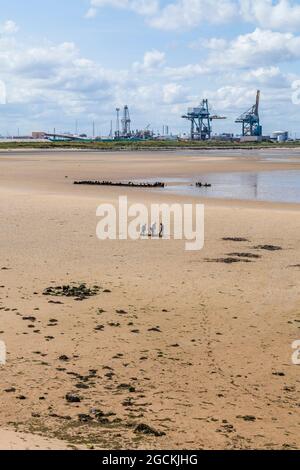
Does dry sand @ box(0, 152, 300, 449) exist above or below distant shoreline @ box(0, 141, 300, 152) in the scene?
below

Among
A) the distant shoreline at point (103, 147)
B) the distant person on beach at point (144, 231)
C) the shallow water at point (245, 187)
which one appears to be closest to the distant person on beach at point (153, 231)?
the distant person on beach at point (144, 231)

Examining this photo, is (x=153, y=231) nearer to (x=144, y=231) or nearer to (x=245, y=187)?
(x=144, y=231)

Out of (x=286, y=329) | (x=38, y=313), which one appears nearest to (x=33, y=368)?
(x=38, y=313)

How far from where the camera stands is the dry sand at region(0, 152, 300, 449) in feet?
19.6

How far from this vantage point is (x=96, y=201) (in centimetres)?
2416

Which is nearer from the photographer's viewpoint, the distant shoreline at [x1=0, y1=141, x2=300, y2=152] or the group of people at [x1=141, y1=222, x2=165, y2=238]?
the group of people at [x1=141, y1=222, x2=165, y2=238]

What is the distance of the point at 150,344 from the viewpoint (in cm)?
824

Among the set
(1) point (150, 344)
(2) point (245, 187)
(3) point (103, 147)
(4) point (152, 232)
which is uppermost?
(3) point (103, 147)

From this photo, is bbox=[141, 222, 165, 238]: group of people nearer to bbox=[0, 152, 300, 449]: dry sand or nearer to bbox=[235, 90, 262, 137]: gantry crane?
bbox=[0, 152, 300, 449]: dry sand

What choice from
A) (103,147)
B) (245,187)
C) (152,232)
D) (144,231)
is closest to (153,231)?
(152,232)

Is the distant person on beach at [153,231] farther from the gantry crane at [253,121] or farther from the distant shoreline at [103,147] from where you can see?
the gantry crane at [253,121]

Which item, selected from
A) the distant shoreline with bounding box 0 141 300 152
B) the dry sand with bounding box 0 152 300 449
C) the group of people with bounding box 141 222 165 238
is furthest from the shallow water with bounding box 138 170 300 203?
the distant shoreline with bounding box 0 141 300 152

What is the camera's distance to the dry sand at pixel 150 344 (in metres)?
5.97
